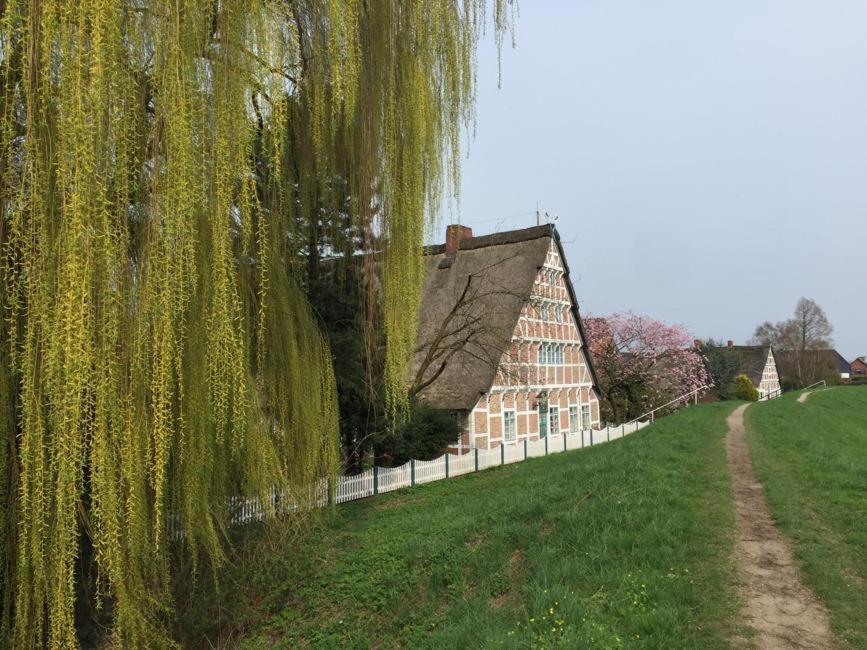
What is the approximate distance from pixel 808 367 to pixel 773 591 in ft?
239

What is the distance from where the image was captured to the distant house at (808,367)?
204ft

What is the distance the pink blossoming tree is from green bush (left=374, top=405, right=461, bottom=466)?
17.6 metres

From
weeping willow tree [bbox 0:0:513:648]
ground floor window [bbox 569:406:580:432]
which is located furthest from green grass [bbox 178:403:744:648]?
ground floor window [bbox 569:406:580:432]

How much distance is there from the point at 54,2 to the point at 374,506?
12385mm

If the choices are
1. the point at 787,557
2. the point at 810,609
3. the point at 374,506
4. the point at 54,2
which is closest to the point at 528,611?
the point at 810,609

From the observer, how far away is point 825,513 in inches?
276

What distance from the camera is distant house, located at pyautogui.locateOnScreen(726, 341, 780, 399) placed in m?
63.1

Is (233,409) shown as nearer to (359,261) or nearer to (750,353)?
(359,261)

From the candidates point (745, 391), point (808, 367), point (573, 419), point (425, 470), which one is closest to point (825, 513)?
point (425, 470)

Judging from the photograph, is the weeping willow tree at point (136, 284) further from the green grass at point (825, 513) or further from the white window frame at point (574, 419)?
the white window frame at point (574, 419)

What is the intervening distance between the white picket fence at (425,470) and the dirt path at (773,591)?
12.0ft

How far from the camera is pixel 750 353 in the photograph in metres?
67.6

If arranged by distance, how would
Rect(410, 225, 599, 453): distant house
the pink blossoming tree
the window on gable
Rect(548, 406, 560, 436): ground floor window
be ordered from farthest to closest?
the pink blossoming tree < the window on gable < Rect(548, 406, 560, 436): ground floor window < Rect(410, 225, 599, 453): distant house

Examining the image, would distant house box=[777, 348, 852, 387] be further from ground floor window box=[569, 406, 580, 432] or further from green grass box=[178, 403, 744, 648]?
green grass box=[178, 403, 744, 648]
